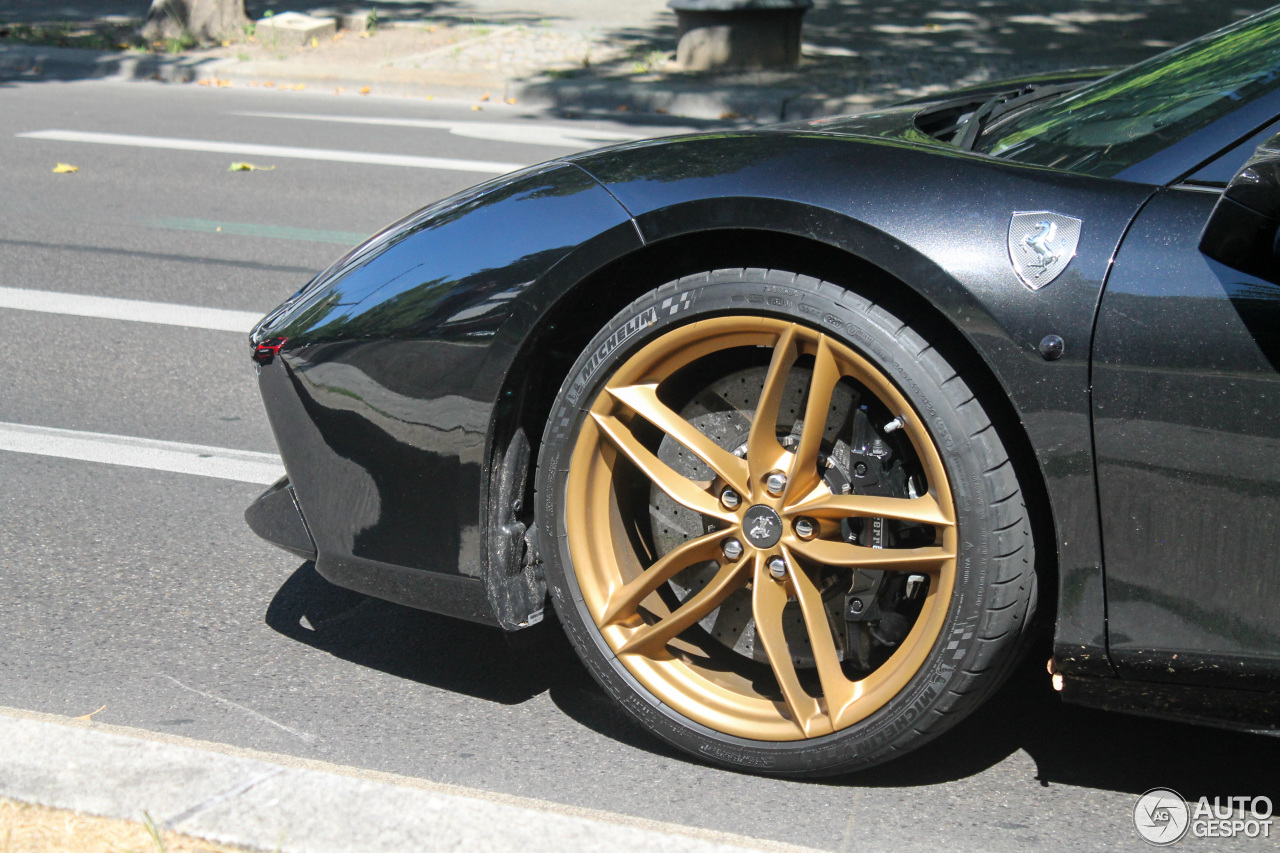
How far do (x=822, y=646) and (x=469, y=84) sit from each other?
10.0 m

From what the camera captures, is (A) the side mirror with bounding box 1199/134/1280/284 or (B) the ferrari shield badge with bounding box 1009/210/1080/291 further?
(B) the ferrari shield badge with bounding box 1009/210/1080/291

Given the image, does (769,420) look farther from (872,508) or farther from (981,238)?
(981,238)

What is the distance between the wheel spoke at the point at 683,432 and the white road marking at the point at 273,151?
5.77 meters

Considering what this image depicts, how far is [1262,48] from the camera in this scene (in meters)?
2.18

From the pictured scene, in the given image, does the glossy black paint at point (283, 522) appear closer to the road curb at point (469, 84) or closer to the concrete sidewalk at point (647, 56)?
the road curb at point (469, 84)

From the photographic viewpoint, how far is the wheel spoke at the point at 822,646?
6.83ft

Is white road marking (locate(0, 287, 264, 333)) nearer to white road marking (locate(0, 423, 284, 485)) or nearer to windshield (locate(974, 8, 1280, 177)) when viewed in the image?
white road marking (locate(0, 423, 284, 485))

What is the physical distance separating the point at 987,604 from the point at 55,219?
6.05 m

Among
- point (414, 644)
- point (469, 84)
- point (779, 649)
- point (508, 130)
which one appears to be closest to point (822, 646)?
point (779, 649)

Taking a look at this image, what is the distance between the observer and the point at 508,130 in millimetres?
9422

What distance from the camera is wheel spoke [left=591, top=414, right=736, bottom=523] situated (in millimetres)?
2145

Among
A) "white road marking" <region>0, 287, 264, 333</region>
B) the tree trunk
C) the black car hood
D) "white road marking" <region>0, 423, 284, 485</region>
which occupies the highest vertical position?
the tree trunk

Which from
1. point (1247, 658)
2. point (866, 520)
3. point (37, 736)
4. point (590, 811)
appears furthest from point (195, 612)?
point (1247, 658)

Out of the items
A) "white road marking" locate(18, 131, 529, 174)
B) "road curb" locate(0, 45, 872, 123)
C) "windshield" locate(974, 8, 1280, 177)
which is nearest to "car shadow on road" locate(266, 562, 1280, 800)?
"windshield" locate(974, 8, 1280, 177)
